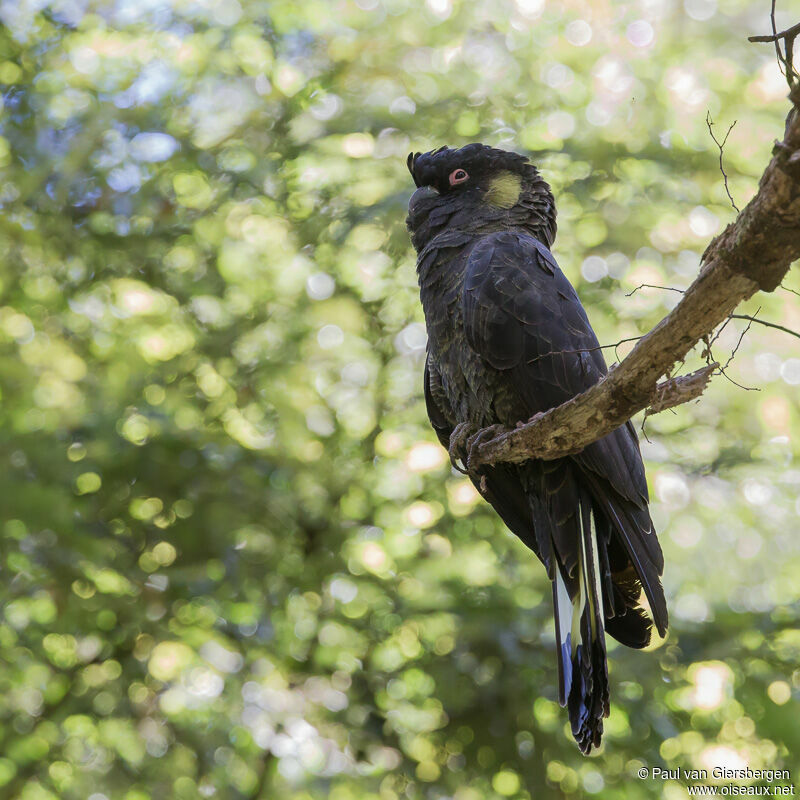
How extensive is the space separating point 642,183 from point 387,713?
4373mm

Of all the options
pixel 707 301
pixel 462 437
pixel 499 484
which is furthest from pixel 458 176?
pixel 707 301

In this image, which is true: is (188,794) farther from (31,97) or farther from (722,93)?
(722,93)

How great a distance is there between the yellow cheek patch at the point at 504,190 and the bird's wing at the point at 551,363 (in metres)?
0.57

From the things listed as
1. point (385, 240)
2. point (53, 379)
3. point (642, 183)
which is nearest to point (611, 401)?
point (385, 240)

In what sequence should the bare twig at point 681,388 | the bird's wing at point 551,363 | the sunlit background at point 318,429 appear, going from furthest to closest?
the sunlit background at point 318,429 < the bird's wing at point 551,363 < the bare twig at point 681,388

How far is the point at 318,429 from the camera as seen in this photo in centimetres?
648

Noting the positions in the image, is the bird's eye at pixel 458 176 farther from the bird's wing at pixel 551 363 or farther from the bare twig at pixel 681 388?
the bare twig at pixel 681 388

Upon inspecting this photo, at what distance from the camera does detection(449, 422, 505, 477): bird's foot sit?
140 inches

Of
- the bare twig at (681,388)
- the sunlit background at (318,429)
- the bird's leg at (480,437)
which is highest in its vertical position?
the bare twig at (681,388)

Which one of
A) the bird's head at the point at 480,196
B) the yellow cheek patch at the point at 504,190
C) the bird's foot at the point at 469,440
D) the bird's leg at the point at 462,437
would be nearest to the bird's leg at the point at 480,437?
the bird's foot at the point at 469,440

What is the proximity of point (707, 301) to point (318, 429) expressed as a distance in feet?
14.8

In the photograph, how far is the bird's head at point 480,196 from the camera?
4.04 m

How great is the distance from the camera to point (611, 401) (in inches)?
103

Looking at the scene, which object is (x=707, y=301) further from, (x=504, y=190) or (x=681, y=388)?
(x=504, y=190)
